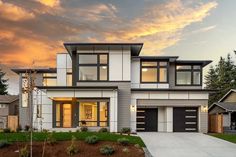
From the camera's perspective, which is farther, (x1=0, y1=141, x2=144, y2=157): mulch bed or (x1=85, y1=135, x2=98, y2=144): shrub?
(x1=85, y1=135, x2=98, y2=144): shrub

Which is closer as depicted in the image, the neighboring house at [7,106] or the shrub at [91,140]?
the shrub at [91,140]

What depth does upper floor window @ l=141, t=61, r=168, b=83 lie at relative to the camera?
3039 cm

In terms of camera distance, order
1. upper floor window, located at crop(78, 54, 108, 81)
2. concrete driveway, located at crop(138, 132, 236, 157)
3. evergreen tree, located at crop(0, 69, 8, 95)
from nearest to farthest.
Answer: concrete driveway, located at crop(138, 132, 236, 157), upper floor window, located at crop(78, 54, 108, 81), evergreen tree, located at crop(0, 69, 8, 95)

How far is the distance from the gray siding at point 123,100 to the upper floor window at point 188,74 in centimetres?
536

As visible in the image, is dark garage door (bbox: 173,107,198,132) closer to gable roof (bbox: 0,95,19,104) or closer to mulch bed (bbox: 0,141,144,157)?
mulch bed (bbox: 0,141,144,157)

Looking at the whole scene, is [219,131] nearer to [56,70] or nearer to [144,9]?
[144,9]

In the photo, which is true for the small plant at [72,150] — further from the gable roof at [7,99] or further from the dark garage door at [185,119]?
the gable roof at [7,99]

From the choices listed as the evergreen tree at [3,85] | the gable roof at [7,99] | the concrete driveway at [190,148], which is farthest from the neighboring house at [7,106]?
the concrete driveway at [190,148]

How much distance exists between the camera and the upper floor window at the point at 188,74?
3132cm

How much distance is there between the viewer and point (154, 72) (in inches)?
1201

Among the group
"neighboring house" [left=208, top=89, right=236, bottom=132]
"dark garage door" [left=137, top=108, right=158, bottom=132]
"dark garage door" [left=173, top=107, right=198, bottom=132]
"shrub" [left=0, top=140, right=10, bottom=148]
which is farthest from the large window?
"shrub" [left=0, top=140, right=10, bottom=148]

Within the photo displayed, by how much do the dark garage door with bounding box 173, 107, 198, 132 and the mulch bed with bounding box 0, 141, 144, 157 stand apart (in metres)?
12.5

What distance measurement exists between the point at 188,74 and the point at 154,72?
343cm

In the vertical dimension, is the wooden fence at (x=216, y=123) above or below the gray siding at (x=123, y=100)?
below
